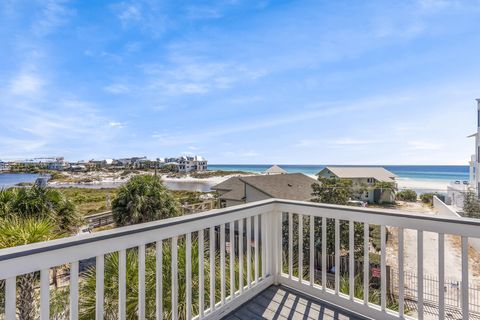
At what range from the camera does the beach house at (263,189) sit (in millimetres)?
12809

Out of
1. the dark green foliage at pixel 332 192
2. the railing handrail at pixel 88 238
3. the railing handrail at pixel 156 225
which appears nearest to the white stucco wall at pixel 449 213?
the dark green foliage at pixel 332 192

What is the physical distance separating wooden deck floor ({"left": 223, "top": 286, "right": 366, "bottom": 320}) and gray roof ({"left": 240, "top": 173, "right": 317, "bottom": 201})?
9.84 m

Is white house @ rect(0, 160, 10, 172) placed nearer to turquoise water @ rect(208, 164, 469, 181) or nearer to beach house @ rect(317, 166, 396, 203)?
beach house @ rect(317, 166, 396, 203)

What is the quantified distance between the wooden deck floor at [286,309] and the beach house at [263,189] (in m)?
9.67

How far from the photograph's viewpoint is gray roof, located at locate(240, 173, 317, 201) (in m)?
12.9

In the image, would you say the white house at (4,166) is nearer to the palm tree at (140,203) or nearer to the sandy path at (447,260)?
the palm tree at (140,203)

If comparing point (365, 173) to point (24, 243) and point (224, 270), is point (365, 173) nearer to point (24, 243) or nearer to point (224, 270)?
point (224, 270)

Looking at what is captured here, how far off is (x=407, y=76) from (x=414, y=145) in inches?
1003

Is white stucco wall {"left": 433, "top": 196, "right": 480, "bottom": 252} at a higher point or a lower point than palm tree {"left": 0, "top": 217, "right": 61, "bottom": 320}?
lower

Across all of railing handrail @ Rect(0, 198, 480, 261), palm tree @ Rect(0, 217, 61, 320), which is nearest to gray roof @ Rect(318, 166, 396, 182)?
railing handrail @ Rect(0, 198, 480, 261)

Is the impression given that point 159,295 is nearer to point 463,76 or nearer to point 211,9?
point 211,9

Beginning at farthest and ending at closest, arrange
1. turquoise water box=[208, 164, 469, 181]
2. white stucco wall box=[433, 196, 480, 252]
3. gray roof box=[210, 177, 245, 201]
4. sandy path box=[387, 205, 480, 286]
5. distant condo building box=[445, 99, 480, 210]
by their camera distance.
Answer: turquoise water box=[208, 164, 469, 181] < distant condo building box=[445, 99, 480, 210] < gray roof box=[210, 177, 245, 201] < white stucco wall box=[433, 196, 480, 252] < sandy path box=[387, 205, 480, 286]

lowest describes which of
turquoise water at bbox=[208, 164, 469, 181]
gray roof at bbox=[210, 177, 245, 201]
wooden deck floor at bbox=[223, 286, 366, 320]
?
turquoise water at bbox=[208, 164, 469, 181]

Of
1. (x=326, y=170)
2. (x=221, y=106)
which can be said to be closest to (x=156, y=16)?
(x=221, y=106)
